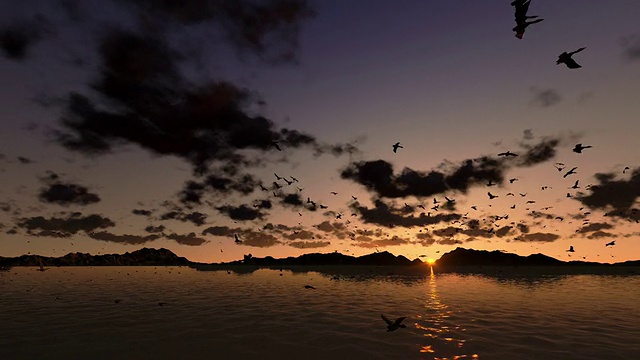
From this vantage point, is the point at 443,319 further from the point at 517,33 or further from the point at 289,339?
the point at 517,33

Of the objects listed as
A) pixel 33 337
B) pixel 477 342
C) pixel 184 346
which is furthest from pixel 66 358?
pixel 477 342

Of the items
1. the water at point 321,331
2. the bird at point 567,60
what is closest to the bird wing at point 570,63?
the bird at point 567,60

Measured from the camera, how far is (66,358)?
17.6m

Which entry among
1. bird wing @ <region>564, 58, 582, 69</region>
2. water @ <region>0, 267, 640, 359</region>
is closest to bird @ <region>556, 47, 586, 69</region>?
bird wing @ <region>564, 58, 582, 69</region>

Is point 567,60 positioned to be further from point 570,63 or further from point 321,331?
point 321,331

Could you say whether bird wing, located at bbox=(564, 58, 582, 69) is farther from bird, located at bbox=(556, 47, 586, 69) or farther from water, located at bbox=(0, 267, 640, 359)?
water, located at bbox=(0, 267, 640, 359)

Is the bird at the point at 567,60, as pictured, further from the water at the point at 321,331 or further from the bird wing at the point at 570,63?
the water at the point at 321,331

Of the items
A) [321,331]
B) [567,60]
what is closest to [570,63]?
[567,60]

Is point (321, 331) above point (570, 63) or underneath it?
underneath

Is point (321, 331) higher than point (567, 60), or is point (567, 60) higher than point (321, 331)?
point (567, 60)

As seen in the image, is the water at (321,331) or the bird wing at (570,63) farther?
the water at (321,331)

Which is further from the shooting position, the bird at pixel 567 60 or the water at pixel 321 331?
the water at pixel 321 331

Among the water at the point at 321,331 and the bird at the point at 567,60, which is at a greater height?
the bird at the point at 567,60

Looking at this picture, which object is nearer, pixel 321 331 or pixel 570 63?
pixel 570 63
